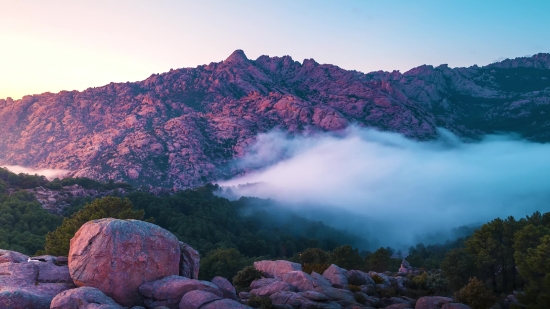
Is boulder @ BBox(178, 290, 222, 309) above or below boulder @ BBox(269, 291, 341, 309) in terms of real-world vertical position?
above

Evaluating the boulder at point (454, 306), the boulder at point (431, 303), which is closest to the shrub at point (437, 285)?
the boulder at point (431, 303)

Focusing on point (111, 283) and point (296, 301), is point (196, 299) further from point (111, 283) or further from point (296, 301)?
point (296, 301)

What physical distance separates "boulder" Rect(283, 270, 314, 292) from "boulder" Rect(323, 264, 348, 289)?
5.10 m

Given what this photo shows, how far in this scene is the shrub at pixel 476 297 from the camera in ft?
112

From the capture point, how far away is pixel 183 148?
17962 centimetres

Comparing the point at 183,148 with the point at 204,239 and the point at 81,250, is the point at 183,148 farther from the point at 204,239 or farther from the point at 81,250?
the point at 81,250

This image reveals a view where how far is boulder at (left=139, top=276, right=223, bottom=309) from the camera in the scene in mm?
21531

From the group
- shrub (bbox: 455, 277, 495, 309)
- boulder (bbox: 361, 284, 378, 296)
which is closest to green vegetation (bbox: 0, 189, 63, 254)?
boulder (bbox: 361, 284, 378, 296)

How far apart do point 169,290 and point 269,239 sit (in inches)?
→ 3856

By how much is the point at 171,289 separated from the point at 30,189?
101874 mm

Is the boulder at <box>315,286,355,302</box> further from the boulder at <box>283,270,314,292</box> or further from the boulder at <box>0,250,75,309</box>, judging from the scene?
the boulder at <box>0,250,75,309</box>

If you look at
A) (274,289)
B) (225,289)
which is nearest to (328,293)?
(274,289)

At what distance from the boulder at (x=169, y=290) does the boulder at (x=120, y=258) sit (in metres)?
0.66

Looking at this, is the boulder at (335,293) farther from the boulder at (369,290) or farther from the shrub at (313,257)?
the shrub at (313,257)
